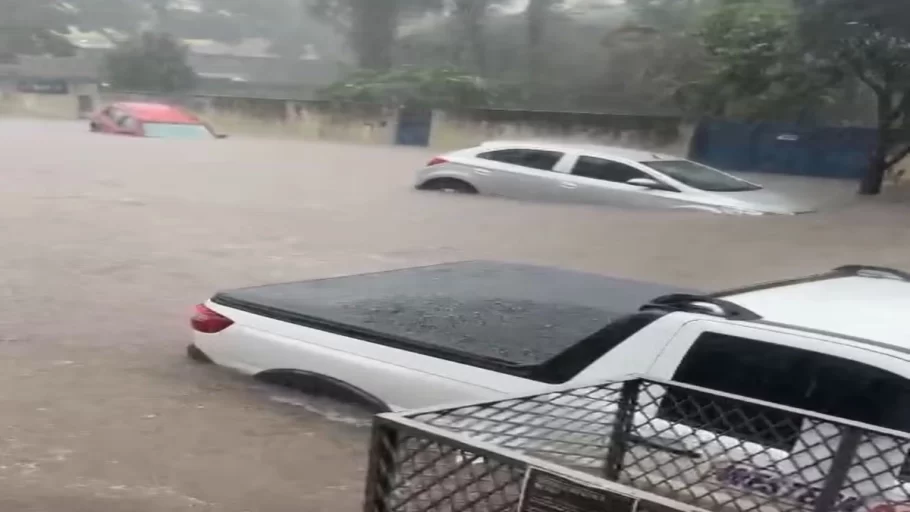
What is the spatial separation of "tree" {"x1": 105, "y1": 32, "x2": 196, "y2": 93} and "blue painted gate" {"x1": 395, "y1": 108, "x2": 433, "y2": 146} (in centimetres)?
1614

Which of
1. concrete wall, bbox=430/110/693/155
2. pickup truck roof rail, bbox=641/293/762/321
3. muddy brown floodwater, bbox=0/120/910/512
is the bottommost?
muddy brown floodwater, bbox=0/120/910/512

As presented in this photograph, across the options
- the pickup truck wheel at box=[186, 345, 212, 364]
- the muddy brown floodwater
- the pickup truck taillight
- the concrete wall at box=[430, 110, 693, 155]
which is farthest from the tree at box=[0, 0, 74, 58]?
the pickup truck taillight

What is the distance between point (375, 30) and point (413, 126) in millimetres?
15882

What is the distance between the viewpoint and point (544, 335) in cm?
446

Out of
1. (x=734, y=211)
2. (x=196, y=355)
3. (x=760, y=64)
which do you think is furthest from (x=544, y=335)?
(x=760, y=64)

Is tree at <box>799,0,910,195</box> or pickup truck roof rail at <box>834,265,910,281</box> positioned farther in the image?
tree at <box>799,0,910,195</box>

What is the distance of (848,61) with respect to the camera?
16.0m

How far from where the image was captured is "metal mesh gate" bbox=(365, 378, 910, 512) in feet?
9.22

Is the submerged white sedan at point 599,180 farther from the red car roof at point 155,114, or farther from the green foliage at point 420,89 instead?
the green foliage at point 420,89

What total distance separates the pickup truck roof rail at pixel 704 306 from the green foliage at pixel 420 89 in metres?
24.2

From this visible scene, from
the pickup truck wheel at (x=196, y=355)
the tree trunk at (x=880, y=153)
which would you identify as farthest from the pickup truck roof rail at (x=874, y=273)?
the tree trunk at (x=880, y=153)

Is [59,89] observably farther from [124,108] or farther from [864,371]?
[864,371]

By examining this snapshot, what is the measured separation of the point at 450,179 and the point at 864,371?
38.0 feet

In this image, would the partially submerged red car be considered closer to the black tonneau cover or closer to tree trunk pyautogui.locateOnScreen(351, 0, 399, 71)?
tree trunk pyautogui.locateOnScreen(351, 0, 399, 71)
